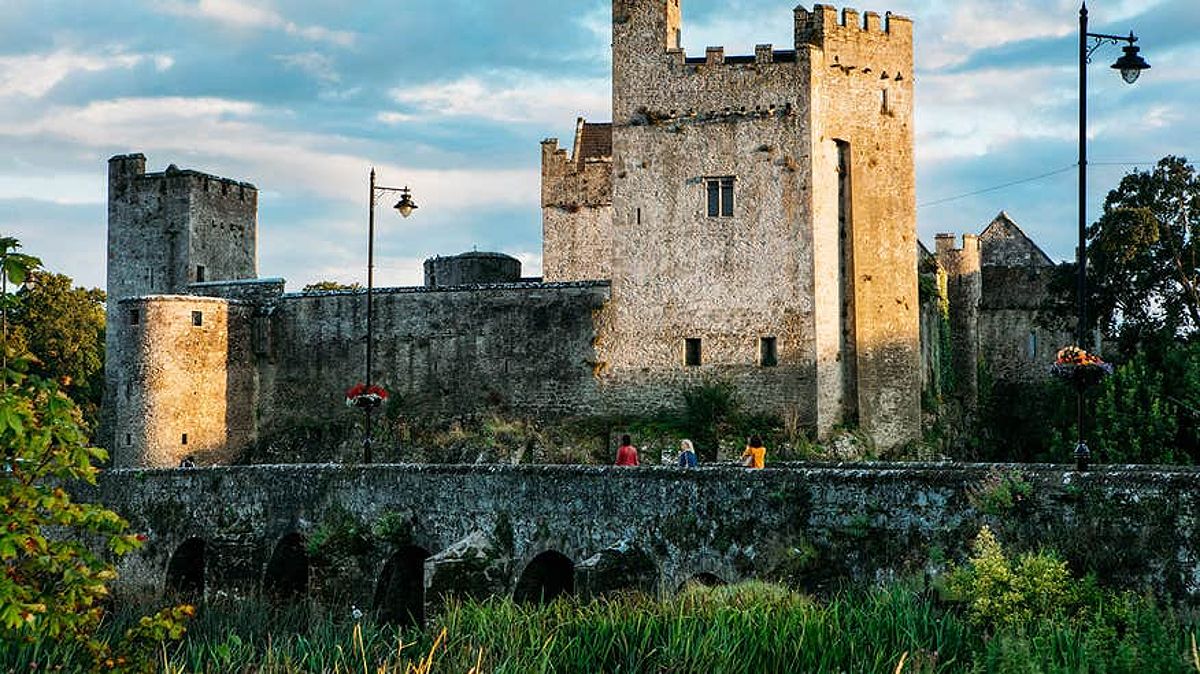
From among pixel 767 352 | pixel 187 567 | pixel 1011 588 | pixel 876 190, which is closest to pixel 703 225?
pixel 767 352

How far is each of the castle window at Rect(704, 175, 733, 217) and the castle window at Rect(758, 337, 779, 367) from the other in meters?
3.66

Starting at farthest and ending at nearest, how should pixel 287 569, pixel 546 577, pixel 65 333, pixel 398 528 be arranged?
pixel 65 333
pixel 287 569
pixel 398 528
pixel 546 577

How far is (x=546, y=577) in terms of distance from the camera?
85.9 feet

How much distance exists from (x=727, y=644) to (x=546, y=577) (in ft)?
37.2

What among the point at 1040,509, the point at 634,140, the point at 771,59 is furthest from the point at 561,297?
the point at 1040,509

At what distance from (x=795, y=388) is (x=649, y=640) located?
27.4m

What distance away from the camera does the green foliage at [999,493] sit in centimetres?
1956

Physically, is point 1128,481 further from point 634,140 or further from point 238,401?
point 238,401

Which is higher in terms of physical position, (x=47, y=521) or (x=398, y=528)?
(x=47, y=521)

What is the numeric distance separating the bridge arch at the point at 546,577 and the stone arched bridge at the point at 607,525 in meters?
0.04

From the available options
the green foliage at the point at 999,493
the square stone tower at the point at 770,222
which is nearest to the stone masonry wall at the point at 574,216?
the square stone tower at the point at 770,222

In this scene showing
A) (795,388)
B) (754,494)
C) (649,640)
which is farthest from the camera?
(795,388)

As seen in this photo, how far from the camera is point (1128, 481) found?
741 inches

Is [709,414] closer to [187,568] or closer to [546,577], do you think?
[187,568]
